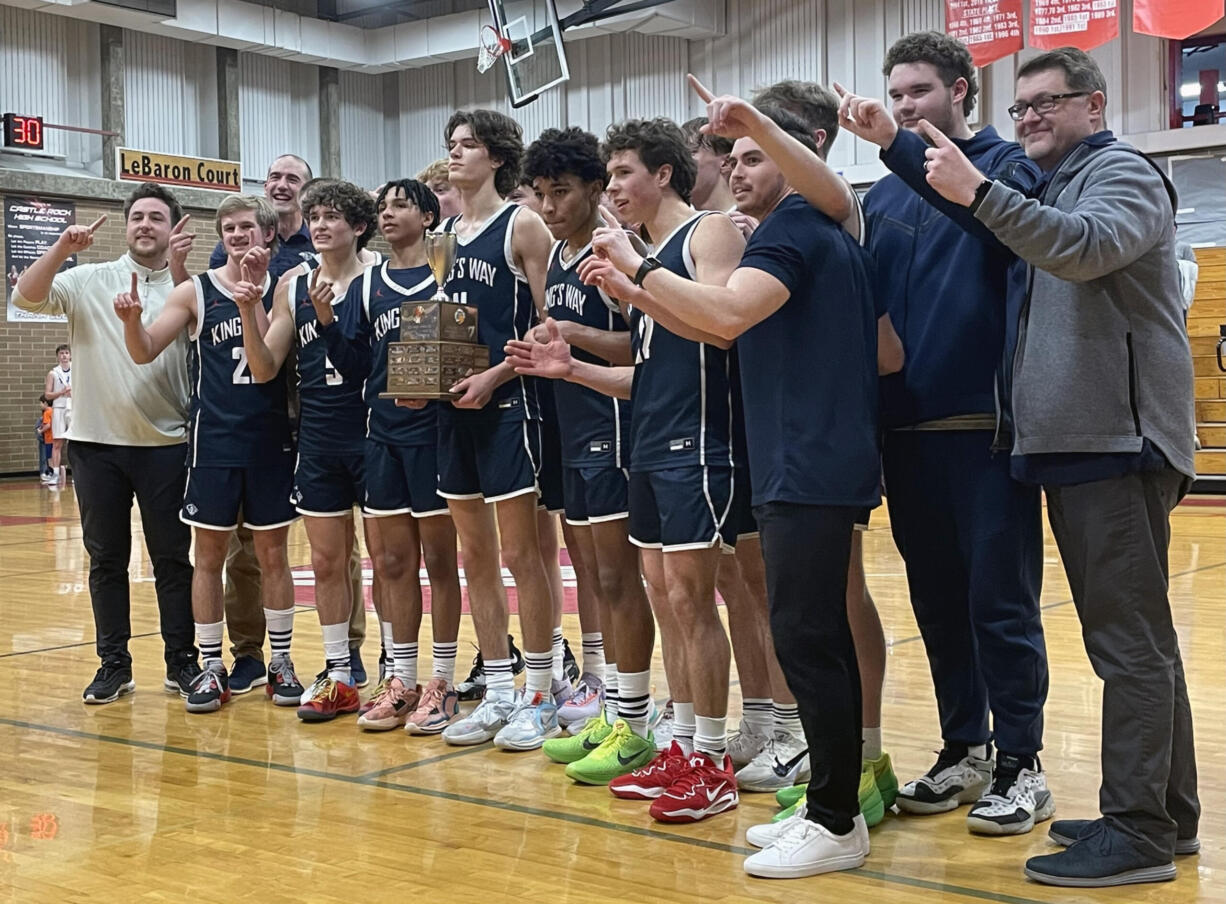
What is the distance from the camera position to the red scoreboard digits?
57.5 ft

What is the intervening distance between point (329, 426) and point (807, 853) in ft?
8.77

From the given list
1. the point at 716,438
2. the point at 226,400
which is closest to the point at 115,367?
the point at 226,400

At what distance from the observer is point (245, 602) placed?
19.5 ft

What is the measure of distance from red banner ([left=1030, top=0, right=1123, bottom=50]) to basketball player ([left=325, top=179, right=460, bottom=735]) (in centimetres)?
888

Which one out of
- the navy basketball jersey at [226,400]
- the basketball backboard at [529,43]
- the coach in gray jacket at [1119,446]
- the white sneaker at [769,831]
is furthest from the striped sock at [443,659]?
the basketball backboard at [529,43]

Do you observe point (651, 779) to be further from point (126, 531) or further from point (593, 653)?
point (126, 531)

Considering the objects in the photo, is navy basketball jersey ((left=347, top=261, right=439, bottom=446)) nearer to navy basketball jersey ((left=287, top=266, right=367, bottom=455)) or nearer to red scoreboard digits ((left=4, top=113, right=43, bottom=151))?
navy basketball jersey ((left=287, top=266, right=367, bottom=455))

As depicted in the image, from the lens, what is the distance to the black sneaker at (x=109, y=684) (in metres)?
5.40

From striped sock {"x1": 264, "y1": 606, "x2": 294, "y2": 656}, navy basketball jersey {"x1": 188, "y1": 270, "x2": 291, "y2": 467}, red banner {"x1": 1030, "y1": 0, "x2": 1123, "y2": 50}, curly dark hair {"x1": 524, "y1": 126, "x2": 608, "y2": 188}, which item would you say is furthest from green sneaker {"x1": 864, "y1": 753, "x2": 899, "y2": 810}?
red banner {"x1": 1030, "y1": 0, "x2": 1123, "y2": 50}

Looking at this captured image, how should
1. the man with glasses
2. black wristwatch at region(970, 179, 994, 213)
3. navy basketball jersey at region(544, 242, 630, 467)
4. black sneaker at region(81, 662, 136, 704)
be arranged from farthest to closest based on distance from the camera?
black sneaker at region(81, 662, 136, 704) < navy basketball jersey at region(544, 242, 630, 467) < the man with glasses < black wristwatch at region(970, 179, 994, 213)

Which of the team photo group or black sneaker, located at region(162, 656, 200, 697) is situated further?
black sneaker, located at region(162, 656, 200, 697)

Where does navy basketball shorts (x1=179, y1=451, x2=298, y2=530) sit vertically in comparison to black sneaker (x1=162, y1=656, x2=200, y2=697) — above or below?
above

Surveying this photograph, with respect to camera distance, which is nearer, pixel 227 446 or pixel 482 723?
pixel 482 723

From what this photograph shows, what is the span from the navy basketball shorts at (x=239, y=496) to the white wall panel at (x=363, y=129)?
16.9m
